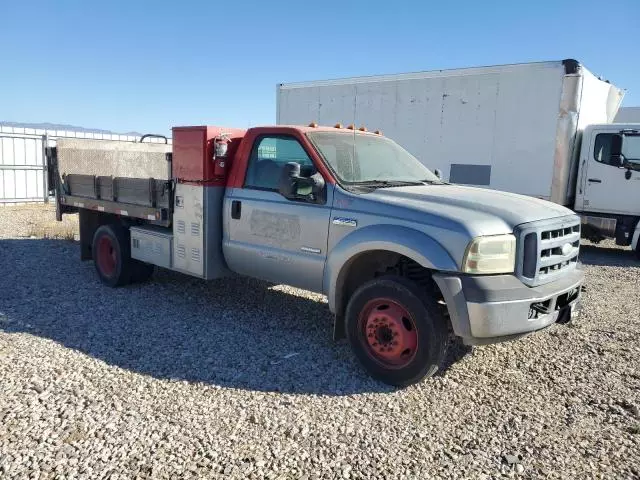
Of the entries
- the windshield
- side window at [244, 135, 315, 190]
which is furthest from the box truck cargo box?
side window at [244, 135, 315, 190]

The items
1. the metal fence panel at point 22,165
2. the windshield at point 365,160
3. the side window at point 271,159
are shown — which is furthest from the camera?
the metal fence panel at point 22,165

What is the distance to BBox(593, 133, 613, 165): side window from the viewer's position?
383 inches

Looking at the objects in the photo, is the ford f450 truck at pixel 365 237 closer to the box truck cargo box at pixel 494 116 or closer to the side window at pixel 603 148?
the box truck cargo box at pixel 494 116

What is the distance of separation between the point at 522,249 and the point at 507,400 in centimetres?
112

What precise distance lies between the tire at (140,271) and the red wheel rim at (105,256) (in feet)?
1.12

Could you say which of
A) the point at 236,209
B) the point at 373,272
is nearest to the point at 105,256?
the point at 236,209

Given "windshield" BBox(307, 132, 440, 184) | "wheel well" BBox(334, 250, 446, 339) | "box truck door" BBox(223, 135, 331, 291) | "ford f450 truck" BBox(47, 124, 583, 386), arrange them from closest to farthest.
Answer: "ford f450 truck" BBox(47, 124, 583, 386), "wheel well" BBox(334, 250, 446, 339), "box truck door" BBox(223, 135, 331, 291), "windshield" BBox(307, 132, 440, 184)

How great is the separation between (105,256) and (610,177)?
8.88 meters

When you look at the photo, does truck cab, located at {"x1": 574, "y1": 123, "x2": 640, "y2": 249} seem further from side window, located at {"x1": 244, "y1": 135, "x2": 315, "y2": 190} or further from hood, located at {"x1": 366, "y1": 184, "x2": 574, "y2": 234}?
side window, located at {"x1": 244, "y1": 135, "x2": 315, "y2": 190}

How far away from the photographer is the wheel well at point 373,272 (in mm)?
4137

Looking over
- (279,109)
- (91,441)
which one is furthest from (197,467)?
(279,109)

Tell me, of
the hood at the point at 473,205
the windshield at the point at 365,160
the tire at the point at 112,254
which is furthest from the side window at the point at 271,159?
the tire at the point at 112,254

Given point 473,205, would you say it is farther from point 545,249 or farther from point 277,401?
point 277,401

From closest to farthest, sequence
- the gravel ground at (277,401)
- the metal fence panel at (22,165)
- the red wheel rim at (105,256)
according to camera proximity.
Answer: the gravel ground at (277,401) < the red wheel rim at (105,256) < the metal fence panel at (22,165)
